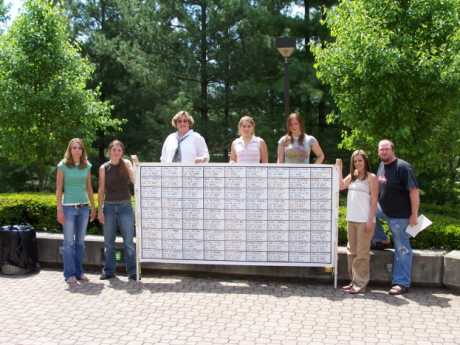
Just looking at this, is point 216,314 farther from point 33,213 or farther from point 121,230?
point 33,213

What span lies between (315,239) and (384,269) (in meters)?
0.87

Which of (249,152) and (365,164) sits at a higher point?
(249,152)

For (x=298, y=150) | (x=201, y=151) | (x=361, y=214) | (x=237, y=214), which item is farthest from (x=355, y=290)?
(x=201, y=151)

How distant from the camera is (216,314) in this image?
5469mm

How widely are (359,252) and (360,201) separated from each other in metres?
0.58

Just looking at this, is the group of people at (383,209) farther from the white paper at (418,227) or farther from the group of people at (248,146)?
the group of people at (248,146)

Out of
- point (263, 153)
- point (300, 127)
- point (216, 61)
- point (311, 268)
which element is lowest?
point (311, 268)

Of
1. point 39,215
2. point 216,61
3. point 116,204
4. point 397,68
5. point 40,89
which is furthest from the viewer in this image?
point 216,61

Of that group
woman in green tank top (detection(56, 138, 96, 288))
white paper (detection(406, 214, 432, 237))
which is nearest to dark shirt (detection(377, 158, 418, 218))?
white paper (detection(406, 214, 432, 237))

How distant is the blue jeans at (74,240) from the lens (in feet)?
21.6

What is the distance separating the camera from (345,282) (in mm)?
6648

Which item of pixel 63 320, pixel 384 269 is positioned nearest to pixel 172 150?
pixel 63 320

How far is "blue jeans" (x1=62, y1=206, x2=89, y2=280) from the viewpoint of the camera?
21.6 feet

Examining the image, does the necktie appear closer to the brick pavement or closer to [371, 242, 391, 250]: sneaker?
the brick pavement
